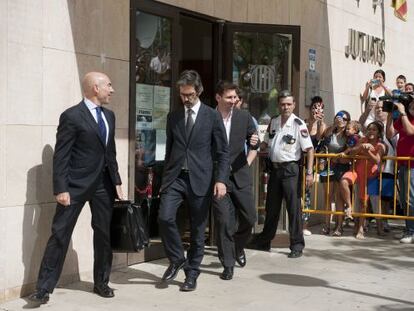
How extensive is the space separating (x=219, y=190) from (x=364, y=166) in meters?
3.75

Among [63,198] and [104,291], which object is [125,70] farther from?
[104,291]

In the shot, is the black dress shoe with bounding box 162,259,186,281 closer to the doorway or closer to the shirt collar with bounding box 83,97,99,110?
the doorway

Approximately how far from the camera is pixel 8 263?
5520 mm

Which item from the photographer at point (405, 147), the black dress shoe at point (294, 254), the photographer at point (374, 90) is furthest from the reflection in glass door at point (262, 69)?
the photographer at point (374, 90)

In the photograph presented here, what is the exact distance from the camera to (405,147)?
28.6 feet

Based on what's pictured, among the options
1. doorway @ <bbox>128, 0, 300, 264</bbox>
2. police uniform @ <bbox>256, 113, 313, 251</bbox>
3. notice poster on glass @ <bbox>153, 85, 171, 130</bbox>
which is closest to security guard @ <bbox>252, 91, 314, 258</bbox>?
police uniform @ <bbox>256, 113, 313, 251</bbox>

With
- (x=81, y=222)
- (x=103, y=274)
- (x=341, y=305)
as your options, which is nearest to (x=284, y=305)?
(x=341, y=305)

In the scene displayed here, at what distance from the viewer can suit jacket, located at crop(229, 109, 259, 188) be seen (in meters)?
6.77

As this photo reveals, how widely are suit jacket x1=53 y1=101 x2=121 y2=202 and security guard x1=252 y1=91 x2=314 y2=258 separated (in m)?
2.59

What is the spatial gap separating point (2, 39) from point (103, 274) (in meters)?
2.16

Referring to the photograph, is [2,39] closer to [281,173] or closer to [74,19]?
[74,19]

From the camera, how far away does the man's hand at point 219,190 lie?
598 centimetres

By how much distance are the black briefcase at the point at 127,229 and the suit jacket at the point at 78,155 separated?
0.35m

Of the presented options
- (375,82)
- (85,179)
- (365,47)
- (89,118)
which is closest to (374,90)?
(375,82)
